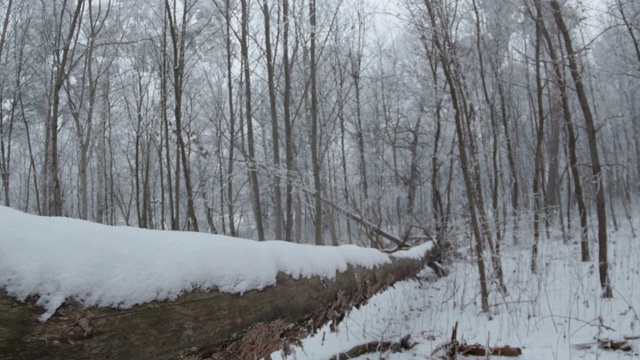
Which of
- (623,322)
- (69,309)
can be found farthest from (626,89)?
(69,309)

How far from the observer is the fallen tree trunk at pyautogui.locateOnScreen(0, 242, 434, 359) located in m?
0.80

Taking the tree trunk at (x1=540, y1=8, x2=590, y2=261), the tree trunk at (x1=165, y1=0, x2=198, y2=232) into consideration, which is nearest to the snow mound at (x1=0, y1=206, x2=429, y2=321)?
the tree trunk at (x1=165, y1=0, x2=198, y2=232)

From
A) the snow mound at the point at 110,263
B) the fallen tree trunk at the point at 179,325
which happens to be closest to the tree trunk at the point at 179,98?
the fallen tree trunk at the point at 179,325

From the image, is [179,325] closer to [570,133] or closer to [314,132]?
[314,132]

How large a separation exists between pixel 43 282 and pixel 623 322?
14.8 ft

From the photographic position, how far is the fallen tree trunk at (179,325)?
80 centimetres

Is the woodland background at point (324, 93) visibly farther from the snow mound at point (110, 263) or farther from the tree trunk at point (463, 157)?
the snow mound at point (110, 263)

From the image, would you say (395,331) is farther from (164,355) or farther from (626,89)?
(626,89)

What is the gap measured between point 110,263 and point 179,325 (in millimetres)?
312

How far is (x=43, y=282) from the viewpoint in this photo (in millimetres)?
811

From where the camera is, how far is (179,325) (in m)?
1.13

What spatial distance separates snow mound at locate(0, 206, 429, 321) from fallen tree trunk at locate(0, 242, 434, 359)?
27mm

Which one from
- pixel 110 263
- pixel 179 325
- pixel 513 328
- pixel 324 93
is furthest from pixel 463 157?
pixel 324 93

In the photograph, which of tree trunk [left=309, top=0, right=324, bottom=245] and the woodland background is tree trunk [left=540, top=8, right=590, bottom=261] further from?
tree trunk [left=309, top=0, right=324, bottom=245]
